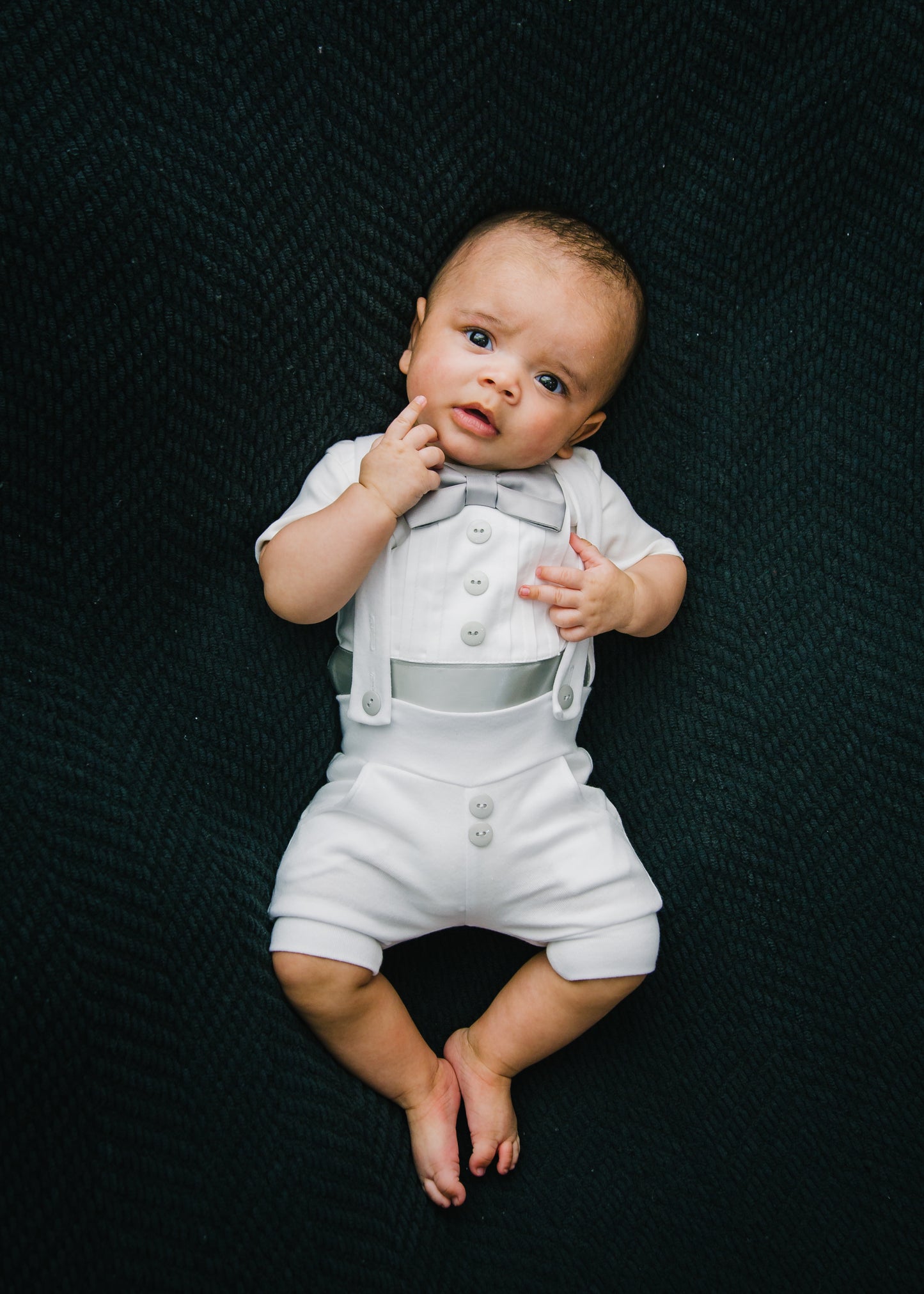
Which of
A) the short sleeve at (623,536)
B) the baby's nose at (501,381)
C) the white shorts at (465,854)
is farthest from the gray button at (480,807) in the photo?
the baby's nose at (501,381)

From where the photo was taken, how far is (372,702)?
1129 millimetres

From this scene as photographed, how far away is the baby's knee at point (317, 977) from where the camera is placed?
1081mm

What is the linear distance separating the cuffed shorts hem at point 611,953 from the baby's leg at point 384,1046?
7.8 inches

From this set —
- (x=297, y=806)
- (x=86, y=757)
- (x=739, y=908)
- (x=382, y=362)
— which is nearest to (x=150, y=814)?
(x=86, y=757)

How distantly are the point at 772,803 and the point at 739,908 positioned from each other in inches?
5.3

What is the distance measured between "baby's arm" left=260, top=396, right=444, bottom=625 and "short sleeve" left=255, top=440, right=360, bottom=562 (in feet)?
0.09

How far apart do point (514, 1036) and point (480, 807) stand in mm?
276

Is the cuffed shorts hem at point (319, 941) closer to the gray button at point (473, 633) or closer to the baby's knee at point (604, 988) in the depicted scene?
the baby's knee at point (604, 988)

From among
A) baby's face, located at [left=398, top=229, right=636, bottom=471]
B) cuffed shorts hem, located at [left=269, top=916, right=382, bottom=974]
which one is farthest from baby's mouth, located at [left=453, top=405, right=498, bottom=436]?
cuffed shorts hem, located at [left=269, top=916, right=382, bottom=974]

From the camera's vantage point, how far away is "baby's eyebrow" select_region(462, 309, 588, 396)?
108 cm

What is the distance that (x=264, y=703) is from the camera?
1174mm

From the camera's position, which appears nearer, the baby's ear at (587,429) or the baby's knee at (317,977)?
the baby's knee at (317,977)

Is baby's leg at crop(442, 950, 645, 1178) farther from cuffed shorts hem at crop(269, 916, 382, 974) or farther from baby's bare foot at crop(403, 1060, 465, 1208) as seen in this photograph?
cuffed shorts hem at crop(269, 916, 382, 974)

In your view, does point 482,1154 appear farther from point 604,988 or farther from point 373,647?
point 373,647
